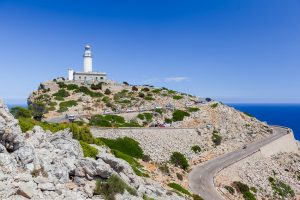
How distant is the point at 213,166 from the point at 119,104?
32.7m

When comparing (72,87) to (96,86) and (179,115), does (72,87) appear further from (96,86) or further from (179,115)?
(179,115)

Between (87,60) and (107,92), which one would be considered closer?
(107,92)

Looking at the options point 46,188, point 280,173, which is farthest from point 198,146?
point 46,188

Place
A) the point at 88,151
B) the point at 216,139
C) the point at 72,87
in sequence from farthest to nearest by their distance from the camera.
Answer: the point at 72,87 → the point at 216,139 → the point at 88,151

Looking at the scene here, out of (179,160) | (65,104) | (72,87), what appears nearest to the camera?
(179,160)

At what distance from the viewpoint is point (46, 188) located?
1591 cm

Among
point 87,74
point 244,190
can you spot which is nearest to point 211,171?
point 244,190

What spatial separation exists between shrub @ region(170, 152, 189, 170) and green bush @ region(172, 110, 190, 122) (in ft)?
60.7

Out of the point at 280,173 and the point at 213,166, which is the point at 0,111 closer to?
the point at 213,166

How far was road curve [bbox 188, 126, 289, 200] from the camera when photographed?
128 ft

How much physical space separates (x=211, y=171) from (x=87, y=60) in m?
61.7

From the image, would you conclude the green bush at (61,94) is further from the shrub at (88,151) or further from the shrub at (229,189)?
the shrub at (88,151)

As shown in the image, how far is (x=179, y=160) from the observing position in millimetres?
47875

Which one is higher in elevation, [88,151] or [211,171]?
[88,151]
